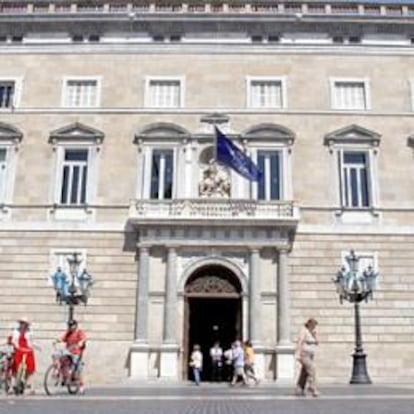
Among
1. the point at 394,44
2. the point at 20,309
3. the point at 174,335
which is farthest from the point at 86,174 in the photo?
the point at 394,44

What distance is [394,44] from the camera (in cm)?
2998

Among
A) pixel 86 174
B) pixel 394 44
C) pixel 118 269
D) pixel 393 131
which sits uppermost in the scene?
pixel 394 44

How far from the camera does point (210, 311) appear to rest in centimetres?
2780

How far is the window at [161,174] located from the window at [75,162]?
8.46 ft

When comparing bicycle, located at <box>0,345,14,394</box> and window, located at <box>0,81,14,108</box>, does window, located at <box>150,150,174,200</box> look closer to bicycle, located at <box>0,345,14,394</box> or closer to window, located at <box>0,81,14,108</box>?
window, located at <box>0,81,14,108</box>

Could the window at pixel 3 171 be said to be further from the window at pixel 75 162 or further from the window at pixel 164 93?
the window at pixel 164 93

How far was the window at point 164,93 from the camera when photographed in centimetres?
2934

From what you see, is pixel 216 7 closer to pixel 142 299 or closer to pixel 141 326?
pixel 142 299

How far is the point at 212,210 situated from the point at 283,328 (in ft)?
18.7

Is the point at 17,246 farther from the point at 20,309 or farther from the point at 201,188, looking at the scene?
the point at 201,188

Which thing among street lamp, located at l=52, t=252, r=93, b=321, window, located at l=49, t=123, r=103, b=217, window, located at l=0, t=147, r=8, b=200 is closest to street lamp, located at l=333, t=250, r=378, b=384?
street lamp, located at l=52, t=252, r=93, b=321

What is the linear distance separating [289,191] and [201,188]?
3.87 metres
